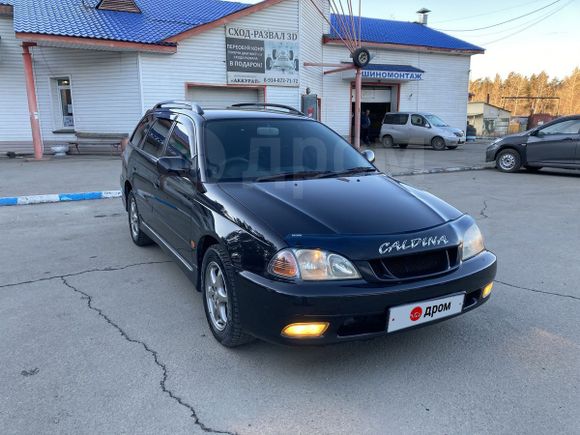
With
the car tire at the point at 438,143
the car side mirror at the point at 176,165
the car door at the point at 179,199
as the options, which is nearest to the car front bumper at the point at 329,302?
the car door at the point at 179,199

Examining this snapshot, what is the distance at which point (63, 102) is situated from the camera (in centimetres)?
1711

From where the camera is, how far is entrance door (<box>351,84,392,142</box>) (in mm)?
23328

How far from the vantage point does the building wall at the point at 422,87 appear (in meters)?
20.9

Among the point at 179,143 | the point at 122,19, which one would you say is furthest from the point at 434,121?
the point at 179,143

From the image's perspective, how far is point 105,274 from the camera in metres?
4.57

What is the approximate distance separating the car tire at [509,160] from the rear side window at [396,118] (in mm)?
7846

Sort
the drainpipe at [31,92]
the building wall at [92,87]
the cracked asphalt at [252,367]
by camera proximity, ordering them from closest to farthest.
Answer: the cracked asphalt at [252,367]
the drainpipe at [31,92]
the building wall at [92,87]

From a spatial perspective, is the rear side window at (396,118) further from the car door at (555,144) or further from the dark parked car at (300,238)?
the dark parked car at (300,238)

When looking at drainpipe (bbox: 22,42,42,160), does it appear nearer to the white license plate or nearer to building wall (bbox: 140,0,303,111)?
building wall (bbox: 140,0,303,111)

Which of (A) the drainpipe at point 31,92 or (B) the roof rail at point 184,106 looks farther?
(A) the drainpipe at point 31,92

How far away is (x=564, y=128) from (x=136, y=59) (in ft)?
43.4

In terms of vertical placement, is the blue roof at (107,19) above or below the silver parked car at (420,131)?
above

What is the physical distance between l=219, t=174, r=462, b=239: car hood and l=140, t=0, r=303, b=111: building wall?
1376cm

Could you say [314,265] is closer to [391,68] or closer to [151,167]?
[151,167]
